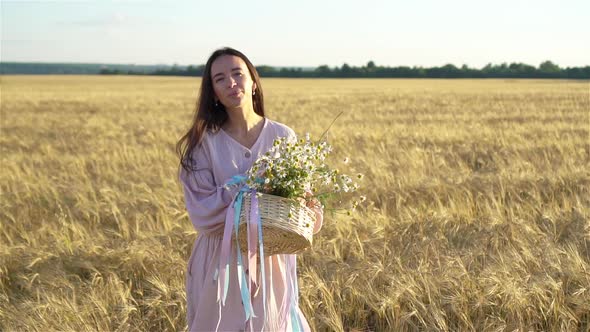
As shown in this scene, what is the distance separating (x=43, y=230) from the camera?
191 inches

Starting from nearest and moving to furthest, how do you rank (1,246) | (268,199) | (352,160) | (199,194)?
(268,199) < (199,194) < (1,246) < (352,160)

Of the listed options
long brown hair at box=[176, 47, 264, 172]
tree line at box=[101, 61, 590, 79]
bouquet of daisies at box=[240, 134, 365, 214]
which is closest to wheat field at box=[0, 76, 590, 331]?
long brown hair at box=[176, 47, 264, 172]

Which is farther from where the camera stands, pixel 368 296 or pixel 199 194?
pixel 368 296

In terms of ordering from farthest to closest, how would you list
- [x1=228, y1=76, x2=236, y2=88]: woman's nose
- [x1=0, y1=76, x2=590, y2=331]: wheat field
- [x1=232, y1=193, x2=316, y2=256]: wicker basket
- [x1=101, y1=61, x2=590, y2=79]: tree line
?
[x1=101, y1=61, x2=590, y2=79]: tree line < [x1=0, y1=76, x2=590, y2=331]: wheat field < [x1=228, y1=76, x2=236, y2=88]: woman's nose < [x1=232, y1=193, x2=316, y2=256]: wicker basket

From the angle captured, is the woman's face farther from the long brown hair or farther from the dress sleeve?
the dress sleeve

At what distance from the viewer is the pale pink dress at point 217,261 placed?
2592 mm

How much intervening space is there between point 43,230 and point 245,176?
2.97 m

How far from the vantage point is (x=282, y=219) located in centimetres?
229

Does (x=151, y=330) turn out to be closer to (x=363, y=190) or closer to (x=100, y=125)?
→ (x=363, y=190)

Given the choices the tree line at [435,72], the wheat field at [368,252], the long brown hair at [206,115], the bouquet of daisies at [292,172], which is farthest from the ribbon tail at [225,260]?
the tree line at [435,72]

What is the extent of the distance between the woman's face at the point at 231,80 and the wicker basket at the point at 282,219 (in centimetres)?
46

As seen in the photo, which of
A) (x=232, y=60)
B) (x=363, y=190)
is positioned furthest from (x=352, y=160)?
(x=232, y=60)

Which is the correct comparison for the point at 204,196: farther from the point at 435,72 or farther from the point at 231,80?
the point at 435,72

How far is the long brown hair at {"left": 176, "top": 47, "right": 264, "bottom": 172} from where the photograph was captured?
2.62 meters
